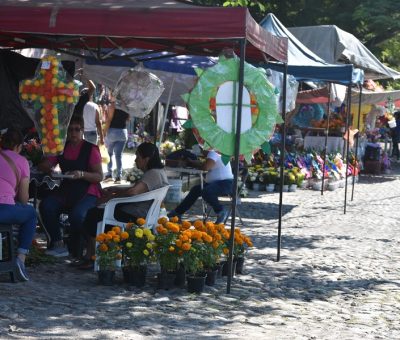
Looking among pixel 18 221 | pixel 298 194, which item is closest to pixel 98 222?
pixel 18 221

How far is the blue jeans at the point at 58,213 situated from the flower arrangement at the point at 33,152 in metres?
0.96

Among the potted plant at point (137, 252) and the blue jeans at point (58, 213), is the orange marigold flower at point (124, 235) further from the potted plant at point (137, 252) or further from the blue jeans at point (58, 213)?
the blue jeans at point (58, 213)

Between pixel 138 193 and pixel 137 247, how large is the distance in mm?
978

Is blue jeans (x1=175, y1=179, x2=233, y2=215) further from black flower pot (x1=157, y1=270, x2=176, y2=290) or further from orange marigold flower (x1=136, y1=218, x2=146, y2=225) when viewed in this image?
black flower pot (x1=157, y1=270, x2=176, y2=290)

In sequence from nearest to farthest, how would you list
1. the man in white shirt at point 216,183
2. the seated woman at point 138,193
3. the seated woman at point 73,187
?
the seated woman at point 138,193 < the seated woman at point 73,187 < the man in white shirt at point 216,183

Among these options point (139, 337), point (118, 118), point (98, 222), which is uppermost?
point (118, 118)

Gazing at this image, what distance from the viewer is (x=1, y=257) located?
24.4 feet

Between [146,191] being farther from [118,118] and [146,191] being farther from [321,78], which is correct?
[118,118]

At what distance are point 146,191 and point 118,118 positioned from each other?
7.88m

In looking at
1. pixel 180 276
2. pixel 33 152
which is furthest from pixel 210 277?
pixel 33 152

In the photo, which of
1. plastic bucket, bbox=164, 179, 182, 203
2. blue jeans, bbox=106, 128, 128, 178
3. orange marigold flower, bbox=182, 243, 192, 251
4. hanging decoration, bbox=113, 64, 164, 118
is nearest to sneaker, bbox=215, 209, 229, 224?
hanging decoration, bbox=113, 64, 164, 118

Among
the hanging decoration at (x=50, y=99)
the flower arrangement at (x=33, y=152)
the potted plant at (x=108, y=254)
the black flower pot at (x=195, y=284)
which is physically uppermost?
the hanging decoration at (x=50, y=99)

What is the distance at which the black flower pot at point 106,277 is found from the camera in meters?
7.68

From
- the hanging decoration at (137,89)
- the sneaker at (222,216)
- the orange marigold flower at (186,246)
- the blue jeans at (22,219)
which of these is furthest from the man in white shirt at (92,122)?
the orange marigold flower at (186,246)
